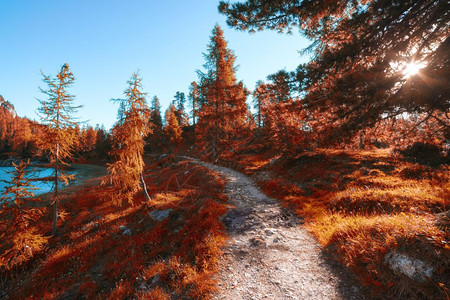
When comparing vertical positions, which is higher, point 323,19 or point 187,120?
point 187,120

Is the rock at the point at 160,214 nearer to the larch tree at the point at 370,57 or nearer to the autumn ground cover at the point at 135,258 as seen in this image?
the autumn ground cover at the point at 135,258

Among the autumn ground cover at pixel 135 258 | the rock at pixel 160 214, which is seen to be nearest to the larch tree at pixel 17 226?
the autumn ground cover at pixel 135 258

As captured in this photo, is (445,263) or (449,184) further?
(449,184)

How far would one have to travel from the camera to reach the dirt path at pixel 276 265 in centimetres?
410

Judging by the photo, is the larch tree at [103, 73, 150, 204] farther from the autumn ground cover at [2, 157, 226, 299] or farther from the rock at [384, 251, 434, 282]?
the rock at [384, 251, 434, 282]

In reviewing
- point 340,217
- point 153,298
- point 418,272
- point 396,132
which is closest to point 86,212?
point 153,298

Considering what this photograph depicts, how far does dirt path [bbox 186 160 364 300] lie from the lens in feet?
13.4

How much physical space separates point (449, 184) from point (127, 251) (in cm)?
1594

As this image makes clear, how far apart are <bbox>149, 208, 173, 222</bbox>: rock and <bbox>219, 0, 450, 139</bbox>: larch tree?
1067 centimetres

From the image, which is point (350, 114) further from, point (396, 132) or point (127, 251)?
point (127, 251)

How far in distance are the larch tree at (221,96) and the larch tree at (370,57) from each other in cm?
1135

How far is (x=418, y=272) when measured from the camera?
336 centimetres

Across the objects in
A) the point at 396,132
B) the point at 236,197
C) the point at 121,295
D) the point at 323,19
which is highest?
the point at 323,19

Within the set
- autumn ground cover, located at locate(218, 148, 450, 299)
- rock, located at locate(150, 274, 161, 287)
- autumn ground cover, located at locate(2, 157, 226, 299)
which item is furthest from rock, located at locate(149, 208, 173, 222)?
autumn ground cover, located at locate(218, 148, 450, 299)
